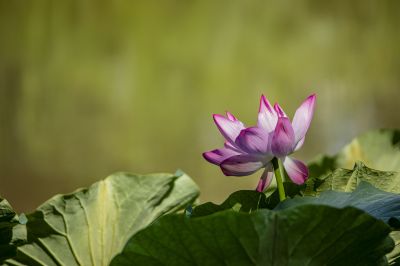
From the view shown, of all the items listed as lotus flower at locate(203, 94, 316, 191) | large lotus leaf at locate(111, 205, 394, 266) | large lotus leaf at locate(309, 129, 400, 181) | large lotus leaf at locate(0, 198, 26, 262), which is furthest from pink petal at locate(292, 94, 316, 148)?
large lotus leaf at locate(309, 129, 400, 181)

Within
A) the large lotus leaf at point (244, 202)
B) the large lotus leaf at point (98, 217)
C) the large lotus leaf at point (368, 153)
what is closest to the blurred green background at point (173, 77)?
the large lotus leaf at point (368, 153)

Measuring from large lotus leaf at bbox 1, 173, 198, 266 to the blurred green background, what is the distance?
3087 millimetres

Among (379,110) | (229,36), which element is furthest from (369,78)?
(229,36)

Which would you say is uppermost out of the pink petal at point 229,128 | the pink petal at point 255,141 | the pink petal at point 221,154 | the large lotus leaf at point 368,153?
the pink petal at point 229,128

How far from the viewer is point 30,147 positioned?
12.5 feet

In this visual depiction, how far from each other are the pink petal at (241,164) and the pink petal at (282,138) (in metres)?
0.02

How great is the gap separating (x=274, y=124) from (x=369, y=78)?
11.8 ft

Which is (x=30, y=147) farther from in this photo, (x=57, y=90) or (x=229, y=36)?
(x=229, y=36)

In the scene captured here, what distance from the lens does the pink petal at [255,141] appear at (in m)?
0.57

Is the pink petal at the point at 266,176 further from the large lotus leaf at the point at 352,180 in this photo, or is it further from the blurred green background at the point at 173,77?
the blurred green background at the point at 173,77

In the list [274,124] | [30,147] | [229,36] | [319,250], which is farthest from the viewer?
[229,36]

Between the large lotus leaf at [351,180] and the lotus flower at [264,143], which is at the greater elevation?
the lotus flower at [264,143]

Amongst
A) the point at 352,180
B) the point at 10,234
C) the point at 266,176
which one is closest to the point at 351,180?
the point at 352,180

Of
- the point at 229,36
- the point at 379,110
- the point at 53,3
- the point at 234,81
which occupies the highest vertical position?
the point at 53,3
